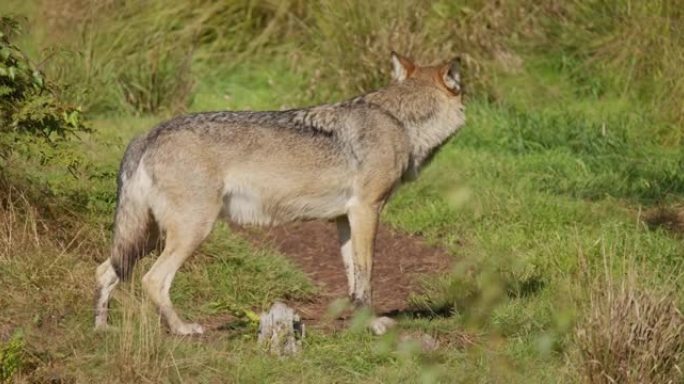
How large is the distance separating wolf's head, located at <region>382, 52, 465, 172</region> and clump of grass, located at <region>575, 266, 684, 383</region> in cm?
240

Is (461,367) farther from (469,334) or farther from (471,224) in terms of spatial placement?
(471,224)

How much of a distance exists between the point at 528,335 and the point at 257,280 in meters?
2.08

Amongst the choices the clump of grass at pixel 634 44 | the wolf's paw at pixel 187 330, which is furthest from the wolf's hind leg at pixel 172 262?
the clump of grass at pixel 634 44

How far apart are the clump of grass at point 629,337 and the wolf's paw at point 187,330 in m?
2.22

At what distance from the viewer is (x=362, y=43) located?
1372cm

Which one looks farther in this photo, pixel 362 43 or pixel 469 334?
pixel 362 43

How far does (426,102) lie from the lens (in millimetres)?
8812

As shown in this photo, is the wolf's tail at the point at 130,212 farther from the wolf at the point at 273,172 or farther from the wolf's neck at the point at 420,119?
the wolf's neck at the point at 420,119

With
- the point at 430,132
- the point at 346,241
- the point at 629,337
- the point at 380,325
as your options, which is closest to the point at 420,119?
the point at 430,132

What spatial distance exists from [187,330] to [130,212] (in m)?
0.72

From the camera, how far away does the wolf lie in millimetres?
7785

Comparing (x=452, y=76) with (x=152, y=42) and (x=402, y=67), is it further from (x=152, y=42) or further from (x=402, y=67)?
(x=152, y=42)

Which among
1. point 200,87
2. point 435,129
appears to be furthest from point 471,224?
point 200,87

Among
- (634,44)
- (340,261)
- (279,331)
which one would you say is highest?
(279,331)
